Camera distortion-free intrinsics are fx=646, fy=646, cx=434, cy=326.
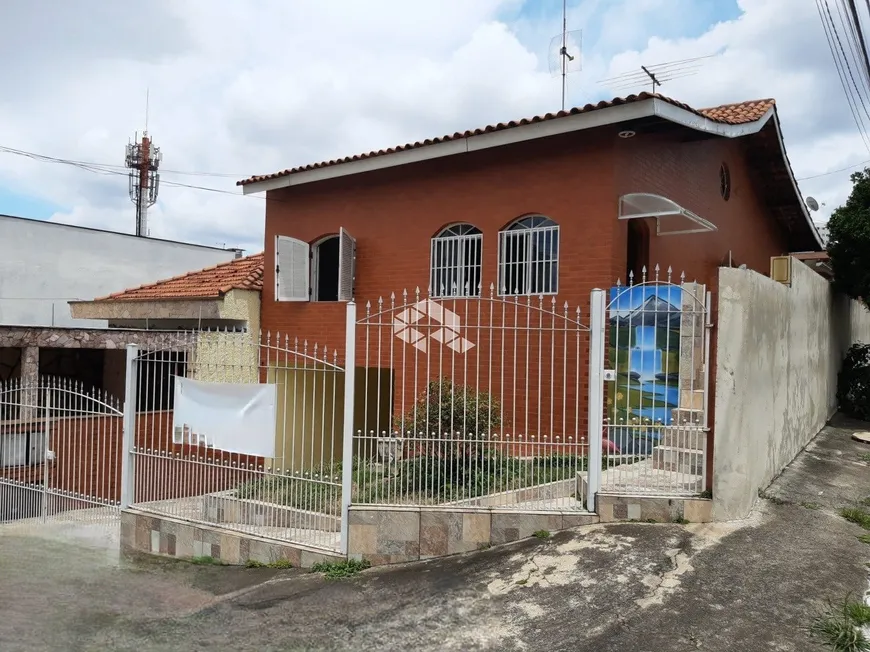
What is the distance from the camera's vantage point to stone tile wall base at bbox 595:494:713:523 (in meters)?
→ 5.11

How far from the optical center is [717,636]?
3617 millimetres

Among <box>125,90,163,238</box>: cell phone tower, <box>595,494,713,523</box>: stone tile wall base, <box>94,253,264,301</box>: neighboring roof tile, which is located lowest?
<box>595,494,713,523</box>: stone tile wall base

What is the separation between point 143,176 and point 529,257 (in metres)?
27.3

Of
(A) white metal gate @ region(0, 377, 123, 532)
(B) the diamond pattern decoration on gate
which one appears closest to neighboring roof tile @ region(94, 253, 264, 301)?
(A) white metal gate @ region(0, 377, 123, 532)

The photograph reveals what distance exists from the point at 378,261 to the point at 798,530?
6521mm

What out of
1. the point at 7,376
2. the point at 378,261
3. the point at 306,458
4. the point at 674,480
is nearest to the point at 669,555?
the point at 674,480

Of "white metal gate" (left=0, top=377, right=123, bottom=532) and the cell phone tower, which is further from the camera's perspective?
the cell phone tower

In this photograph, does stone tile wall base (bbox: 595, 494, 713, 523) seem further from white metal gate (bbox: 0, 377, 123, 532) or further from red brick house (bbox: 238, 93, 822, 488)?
white metal gate (bbox: 0, 377, 123, 532)

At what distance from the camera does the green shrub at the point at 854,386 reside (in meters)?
11.5

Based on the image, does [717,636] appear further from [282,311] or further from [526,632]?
[282,311]

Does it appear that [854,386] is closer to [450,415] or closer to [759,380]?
[759,380]

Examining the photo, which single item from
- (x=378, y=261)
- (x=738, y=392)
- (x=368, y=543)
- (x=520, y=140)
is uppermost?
(x=520, y=140)

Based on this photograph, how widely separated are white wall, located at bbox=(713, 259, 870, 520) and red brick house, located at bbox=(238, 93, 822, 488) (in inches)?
63.1

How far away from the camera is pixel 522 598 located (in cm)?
429
